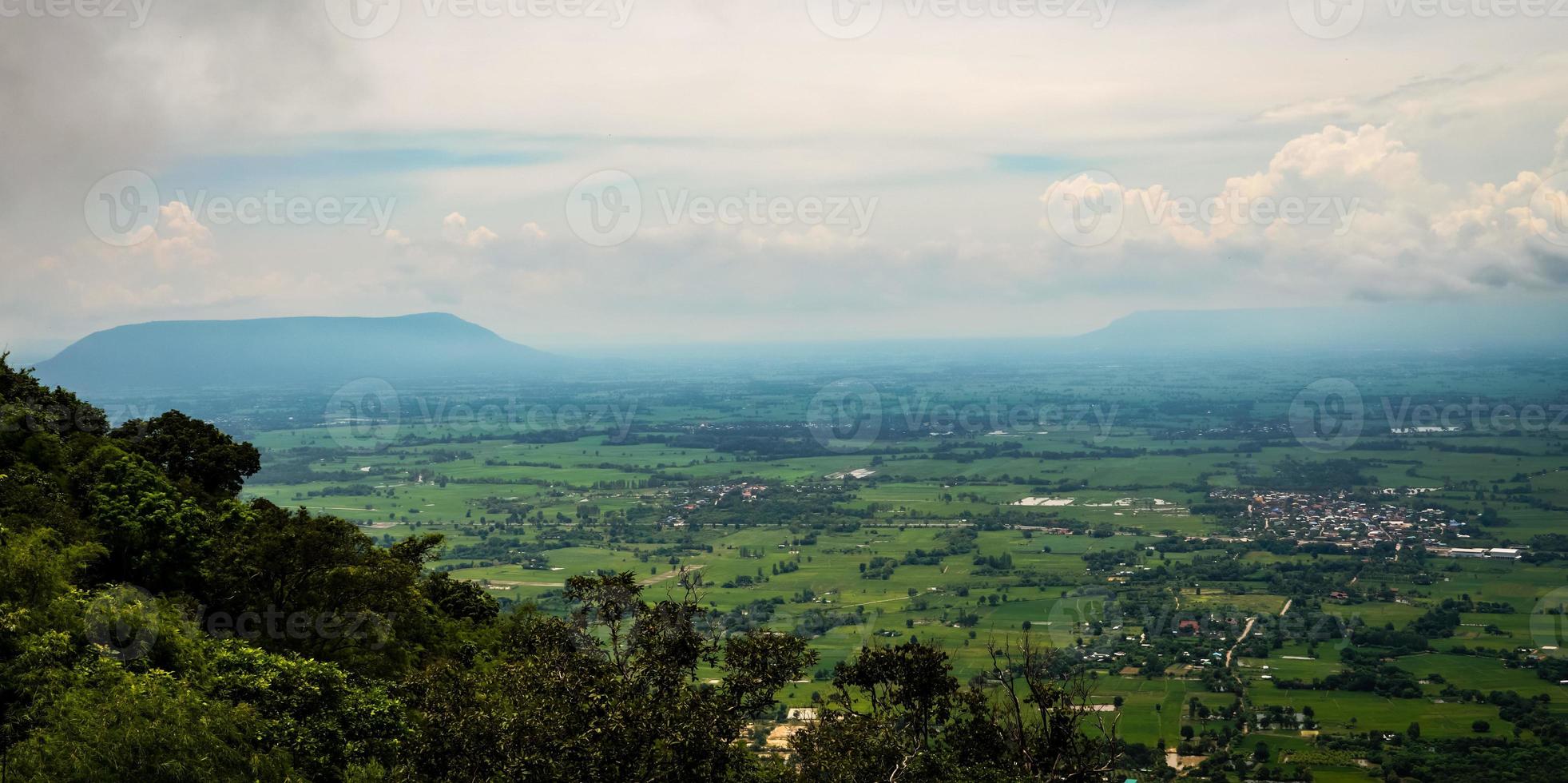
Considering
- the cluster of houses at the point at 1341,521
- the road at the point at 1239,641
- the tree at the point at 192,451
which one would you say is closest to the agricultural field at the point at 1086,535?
the road at the point at 1239,641

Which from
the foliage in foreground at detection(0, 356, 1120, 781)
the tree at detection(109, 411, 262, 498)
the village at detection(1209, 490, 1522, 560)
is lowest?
the village at detection(1209, 490, 1522, 560)

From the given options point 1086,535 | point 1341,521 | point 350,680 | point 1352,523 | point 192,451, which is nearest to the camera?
point 350,680

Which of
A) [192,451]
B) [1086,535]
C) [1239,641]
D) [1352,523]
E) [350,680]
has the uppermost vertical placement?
[192,451]

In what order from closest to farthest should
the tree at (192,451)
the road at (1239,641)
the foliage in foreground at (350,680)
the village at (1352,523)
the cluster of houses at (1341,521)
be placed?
the foliage in foreground at (350,680)
the tree at (192,451)
the road at (1239,641)
the village at (1352,523)
the cluster of houses at (1341,521)

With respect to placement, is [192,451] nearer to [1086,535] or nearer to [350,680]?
[350,680]

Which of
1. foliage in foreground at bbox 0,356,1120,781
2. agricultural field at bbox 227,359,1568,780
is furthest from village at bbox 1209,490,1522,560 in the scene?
foliage in foreground at bbox 0,356,1120,781

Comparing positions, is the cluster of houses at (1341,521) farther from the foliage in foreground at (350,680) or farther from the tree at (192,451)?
the tree at (192,451)

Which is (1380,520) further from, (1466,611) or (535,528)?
(535,528)

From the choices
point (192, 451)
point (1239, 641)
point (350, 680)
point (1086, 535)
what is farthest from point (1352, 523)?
point (350, 680)

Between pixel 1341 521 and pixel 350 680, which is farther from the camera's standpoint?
pixel 1341 521

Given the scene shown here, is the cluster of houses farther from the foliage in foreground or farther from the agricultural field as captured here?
the foliage in foreground

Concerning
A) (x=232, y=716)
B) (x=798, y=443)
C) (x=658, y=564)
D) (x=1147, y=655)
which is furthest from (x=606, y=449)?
(x=232, y=716)
